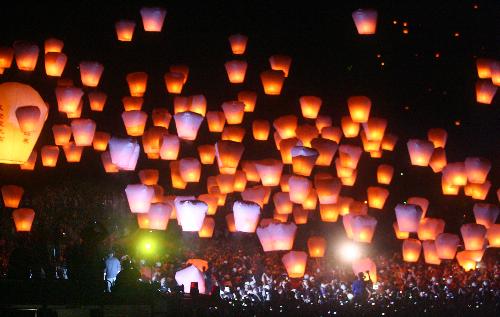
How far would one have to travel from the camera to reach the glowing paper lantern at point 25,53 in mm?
16938

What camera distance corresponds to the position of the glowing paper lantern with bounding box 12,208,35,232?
16016 mm

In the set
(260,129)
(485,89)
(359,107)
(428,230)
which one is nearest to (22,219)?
(260,129)

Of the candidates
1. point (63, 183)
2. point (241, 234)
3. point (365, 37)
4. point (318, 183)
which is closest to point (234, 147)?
point (318, 183)

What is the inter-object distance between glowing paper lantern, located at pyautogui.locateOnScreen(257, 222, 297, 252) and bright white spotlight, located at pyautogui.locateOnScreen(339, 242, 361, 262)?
8.91 ft

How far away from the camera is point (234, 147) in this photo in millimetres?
16016

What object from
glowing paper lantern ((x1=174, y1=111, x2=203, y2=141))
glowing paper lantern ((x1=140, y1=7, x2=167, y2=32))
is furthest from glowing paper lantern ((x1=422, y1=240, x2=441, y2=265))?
glowing paper lantern ((x1=140, y1=7, x2=167, y2=32))

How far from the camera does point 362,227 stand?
52.3 feet

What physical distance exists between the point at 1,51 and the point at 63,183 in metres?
3.35

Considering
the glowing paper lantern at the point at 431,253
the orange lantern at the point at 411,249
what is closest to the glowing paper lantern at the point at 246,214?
the orange lantern at the point at 411,249

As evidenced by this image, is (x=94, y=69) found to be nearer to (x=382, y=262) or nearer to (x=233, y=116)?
(x=233, y=116)

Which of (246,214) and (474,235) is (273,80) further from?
(474,235)

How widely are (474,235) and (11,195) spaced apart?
32.1 ft

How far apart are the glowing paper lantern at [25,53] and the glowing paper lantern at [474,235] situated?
1002 centimetres

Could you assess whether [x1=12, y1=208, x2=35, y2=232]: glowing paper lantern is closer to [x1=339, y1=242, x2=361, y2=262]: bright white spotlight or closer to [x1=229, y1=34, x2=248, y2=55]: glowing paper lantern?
[x1=229, y1=34, x2=248, y2=55]: glowing paper lantern
